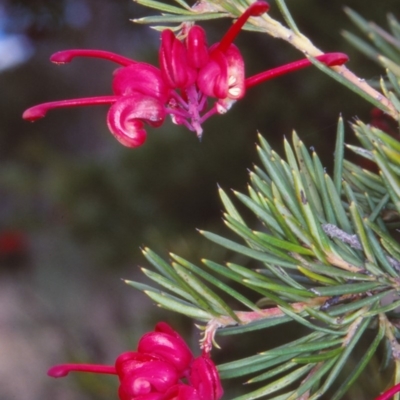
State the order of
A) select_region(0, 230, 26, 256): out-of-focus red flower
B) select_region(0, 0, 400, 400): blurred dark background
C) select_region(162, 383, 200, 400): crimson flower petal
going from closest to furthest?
select_region(162, 383, 200, 400): crimson flower petal, select_region(0, 0, 400, 400): blurred dark background, select_region(0, 230, 26, 256): out-of-focus red flower

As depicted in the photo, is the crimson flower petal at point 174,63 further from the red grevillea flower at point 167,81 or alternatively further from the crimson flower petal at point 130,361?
the crimson flower petal at point 130,361

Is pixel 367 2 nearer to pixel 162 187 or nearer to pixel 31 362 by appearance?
pixel 162 187

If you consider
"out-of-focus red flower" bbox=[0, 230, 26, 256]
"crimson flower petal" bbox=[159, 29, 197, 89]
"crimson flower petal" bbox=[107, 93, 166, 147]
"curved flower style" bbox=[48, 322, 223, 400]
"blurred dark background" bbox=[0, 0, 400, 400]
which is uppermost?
"out-of-focus red flower" bbox=[0, 230, 26, 256]

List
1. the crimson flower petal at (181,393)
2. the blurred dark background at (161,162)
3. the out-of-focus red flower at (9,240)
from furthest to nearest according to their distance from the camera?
the out-of-focus red flower at (9,240) < the blurred dark background at (161,162) < the crimson flower petal at (181,393)

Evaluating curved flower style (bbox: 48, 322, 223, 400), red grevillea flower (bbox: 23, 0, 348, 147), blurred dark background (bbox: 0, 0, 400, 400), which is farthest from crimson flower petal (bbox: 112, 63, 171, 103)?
blurred dark background (bbox: 0, 0, 400, 400)

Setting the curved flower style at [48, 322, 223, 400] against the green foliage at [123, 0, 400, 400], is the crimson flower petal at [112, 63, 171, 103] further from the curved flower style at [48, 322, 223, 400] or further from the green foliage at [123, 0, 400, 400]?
the curved flower style at [48, 322, 223, 400]

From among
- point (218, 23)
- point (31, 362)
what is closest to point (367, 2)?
point (218, 23)

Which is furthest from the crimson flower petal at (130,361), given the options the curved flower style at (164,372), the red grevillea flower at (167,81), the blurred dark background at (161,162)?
the blurred dark background at (161,162)
